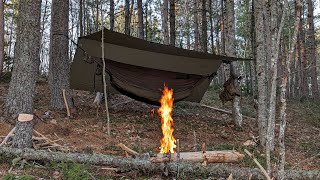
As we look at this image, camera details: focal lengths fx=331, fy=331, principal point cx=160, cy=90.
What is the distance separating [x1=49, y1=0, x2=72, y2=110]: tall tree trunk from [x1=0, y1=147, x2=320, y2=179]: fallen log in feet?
8.98

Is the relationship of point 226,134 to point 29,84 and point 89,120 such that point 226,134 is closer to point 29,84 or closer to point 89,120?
point 89,120

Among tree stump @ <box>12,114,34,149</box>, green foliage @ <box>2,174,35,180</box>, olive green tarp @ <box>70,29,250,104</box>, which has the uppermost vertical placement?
olive green tarp @ <box>70,29,250,104</box>

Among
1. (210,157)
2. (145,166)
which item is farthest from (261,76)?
(145,166)

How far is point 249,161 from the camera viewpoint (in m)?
4.20

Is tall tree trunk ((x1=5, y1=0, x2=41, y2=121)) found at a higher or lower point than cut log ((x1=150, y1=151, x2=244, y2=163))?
higher

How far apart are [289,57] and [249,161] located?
213 cm

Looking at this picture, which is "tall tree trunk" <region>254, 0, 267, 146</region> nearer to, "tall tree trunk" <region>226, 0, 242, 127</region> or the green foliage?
"tall tree trunk" <region>226, 0, 242, 127</region>

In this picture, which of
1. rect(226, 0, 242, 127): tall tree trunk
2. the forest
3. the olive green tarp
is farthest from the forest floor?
the olive green tarp

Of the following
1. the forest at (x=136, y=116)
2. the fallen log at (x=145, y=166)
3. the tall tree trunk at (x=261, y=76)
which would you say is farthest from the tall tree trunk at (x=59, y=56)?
the tall tree trunk at (x=261, y=76)

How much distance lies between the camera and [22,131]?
3.68 meters

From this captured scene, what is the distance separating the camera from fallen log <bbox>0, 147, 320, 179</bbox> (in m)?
3.30

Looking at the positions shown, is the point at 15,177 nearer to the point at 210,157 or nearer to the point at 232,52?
the point at 210,157

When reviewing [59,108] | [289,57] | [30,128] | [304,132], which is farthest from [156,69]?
[289,57]

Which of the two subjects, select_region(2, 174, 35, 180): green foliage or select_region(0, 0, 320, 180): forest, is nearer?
select_region(2, 174, 35, 180): green foliage
